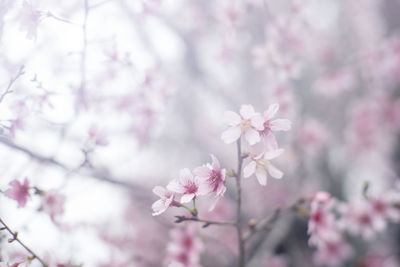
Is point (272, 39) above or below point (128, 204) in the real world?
above

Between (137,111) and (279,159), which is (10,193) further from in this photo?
(279,159)

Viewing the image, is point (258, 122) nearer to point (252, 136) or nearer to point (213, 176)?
point (252, 136)

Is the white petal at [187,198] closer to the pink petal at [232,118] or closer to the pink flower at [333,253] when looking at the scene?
the pink petal at [232,118]

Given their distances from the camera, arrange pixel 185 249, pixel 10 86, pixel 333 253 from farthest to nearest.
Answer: pixel 333 253
pixel 185 249
pixel 10 86

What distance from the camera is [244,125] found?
1.19m

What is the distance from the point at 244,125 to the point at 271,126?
98 millimetres

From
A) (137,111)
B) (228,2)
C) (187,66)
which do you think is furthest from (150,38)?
(137,111)

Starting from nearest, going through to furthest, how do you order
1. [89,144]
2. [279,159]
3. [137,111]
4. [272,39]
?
1. [89,144]
2. [137,111]
3. [272,39]
4. [279,159]

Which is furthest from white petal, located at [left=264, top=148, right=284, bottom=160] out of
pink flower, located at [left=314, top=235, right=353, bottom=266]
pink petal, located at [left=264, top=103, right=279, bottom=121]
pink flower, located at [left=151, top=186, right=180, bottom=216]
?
pink flower, located at [left=314, top=235, right=353, bottom=266]

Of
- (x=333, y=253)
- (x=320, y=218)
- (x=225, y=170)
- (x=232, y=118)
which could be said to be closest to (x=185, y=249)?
(x=320, y=218)

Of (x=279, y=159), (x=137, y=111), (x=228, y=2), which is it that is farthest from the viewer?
(x=279, y=159)

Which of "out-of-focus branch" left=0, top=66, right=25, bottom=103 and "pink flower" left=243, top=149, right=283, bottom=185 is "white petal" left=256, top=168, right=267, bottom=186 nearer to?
"pink flower" left=243, top=149, right=283, bottom=185

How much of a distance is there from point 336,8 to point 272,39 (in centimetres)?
288

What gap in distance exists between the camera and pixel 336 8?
5207 millimetres
